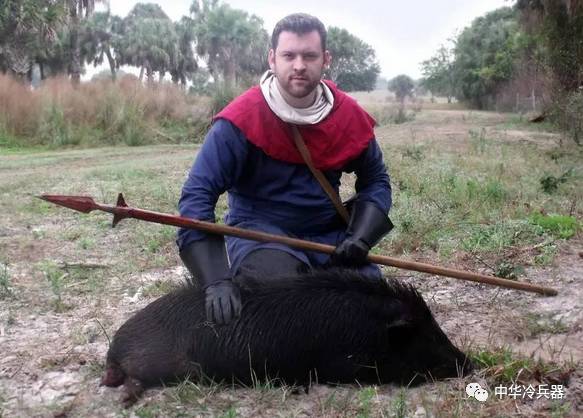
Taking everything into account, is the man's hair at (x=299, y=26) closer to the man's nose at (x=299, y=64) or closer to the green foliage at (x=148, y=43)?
the man's nose at (x=299, y=64)

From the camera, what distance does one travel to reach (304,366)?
273cm

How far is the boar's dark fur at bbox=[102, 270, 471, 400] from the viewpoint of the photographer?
2.71 meters

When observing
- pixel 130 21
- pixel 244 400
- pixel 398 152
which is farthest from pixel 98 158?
pixel 130 21

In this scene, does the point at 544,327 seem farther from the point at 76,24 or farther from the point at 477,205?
the point at 76,24

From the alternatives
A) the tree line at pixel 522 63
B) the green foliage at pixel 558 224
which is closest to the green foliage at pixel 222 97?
the tree line at pixel 522 63

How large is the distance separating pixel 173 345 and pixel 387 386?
901 millimetres

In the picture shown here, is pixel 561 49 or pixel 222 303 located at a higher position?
pixel 561 49

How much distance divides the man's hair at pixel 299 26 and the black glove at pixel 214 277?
1.04m

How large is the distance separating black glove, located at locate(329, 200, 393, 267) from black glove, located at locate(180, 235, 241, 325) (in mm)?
562

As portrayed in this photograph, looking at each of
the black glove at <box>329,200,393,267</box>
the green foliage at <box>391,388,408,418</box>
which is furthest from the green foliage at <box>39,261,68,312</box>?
the green foliage at <box>391,388,408,418</box>

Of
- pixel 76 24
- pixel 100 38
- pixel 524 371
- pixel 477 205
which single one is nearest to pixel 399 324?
pixel 524 371

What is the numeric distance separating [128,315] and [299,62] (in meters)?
1.68

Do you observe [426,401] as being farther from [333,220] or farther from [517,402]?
[333,220]

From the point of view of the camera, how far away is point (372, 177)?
3.51 metres
